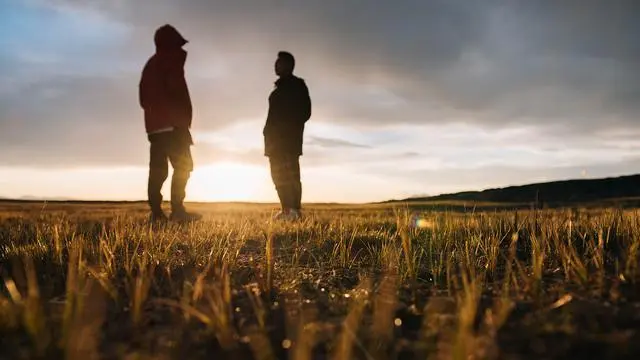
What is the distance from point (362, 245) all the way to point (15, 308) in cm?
257

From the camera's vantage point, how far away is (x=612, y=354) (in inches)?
57.5

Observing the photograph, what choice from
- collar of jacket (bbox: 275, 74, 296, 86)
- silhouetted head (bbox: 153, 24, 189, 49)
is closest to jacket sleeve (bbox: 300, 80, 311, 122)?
collar of jacket (bbox: 275, 74, 296, 86)

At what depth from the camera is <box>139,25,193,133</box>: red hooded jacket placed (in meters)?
7.82

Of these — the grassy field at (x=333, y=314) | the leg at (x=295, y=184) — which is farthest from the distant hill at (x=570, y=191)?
the grassy field at (x=333, y=314)

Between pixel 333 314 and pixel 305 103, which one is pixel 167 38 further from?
pixel 333 314

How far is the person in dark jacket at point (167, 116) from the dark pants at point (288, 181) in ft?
4.62

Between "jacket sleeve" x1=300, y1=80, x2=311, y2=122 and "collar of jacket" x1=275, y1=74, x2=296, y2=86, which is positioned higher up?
"collar of jacket" x1=275, y1=74, x2=296, y2=86

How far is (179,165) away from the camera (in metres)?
8.01

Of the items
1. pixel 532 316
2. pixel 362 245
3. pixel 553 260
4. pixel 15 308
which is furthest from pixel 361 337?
pixel 362 245

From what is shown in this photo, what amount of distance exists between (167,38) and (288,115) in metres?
2.14

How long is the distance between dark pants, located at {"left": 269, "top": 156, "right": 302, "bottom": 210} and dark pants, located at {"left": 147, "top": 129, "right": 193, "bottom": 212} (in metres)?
1.45

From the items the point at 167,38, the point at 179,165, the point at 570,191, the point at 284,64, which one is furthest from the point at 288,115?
the point at 570,191

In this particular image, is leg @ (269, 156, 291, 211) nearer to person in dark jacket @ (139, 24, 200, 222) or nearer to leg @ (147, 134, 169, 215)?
person in dark jacket @ (139, 24, 200, 222)

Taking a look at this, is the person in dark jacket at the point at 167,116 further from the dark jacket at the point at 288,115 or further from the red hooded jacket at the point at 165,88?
the dark jacket at the point at 288,115
